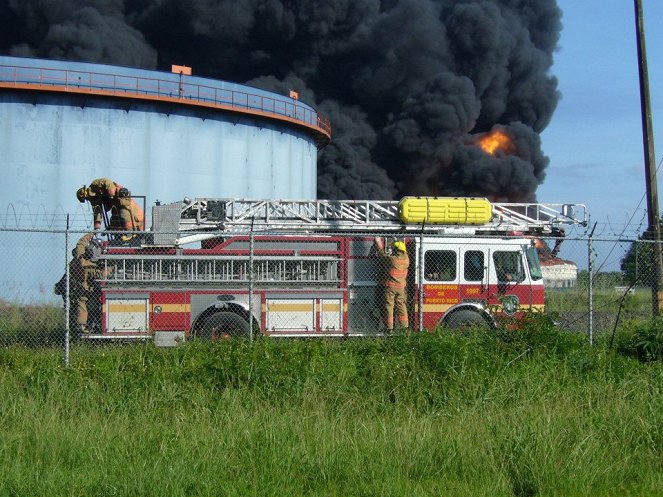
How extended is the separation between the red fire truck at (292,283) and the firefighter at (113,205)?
547 mm

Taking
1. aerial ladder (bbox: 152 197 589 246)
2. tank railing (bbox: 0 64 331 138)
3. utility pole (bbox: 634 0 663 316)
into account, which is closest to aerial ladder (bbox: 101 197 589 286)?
aerial ladder (bbox: 152 197 589 246)

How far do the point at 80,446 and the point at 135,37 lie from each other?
134 feet

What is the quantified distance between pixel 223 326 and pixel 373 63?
1473 inches

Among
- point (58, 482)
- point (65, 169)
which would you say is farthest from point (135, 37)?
point (58, 482)

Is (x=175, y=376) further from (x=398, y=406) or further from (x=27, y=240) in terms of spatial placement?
(x=27, y=240)

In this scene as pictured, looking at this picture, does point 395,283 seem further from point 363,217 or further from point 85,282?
point 85,282

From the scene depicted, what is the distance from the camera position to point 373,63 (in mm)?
47781

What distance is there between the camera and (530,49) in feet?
165

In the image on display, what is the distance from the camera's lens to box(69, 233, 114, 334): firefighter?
12555mm

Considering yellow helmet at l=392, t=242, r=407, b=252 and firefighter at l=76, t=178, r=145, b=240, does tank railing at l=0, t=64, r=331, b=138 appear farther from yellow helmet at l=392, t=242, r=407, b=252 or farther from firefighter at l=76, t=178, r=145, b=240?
yellow helmet at l=392, t=242, r=407, b=252

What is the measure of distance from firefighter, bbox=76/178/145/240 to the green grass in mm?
3922

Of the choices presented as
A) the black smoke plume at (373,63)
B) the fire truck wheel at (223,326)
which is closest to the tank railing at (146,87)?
the black smoke plume at (373,63)

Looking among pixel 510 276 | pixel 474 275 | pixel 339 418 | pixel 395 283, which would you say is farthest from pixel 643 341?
pixel 339 418

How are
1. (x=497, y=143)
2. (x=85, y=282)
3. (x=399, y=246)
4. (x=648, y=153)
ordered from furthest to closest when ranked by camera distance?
1. (x=497, y=143)
2. (x=648, y=153)
3. (x=399, y=246)
4. (x=85, y=282)
